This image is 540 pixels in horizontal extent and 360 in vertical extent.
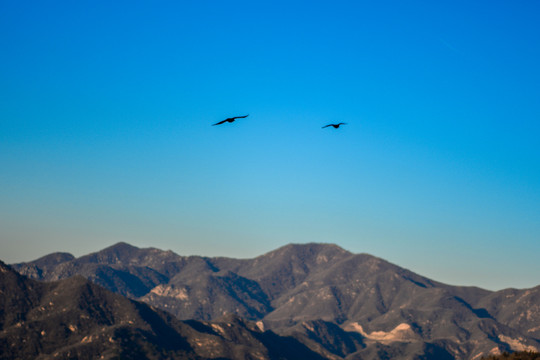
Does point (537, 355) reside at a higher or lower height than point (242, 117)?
lower

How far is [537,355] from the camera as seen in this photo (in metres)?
192

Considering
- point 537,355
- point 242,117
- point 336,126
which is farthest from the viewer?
point 537,355

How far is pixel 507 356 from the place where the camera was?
193875mm

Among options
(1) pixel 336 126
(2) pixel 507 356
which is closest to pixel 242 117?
(1) pixel 336 126

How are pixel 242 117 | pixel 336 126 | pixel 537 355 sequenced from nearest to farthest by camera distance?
pixel 242 117, pixel 336 126, pixel 537 355

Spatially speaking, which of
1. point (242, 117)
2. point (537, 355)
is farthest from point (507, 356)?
point (242, 117)

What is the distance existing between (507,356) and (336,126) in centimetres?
11568

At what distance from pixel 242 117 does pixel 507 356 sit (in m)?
136

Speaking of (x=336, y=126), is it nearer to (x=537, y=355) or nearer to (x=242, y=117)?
(x=242, y=117)

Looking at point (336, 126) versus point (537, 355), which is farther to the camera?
point (537, 355)

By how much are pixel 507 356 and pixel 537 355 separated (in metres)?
7.82

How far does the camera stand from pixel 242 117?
92000 mm

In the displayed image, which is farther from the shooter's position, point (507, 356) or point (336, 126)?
point (507, 356)

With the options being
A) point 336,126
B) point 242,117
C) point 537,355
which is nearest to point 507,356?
point 537,355
